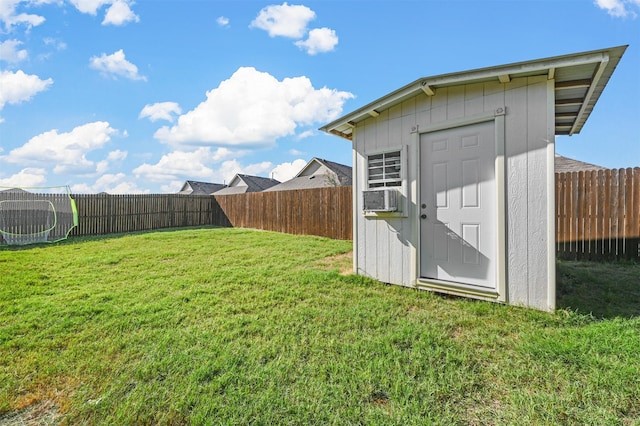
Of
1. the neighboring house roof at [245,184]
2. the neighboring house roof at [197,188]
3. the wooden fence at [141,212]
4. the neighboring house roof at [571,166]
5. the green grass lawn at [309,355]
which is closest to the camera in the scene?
the green grass lawn at [309,355]

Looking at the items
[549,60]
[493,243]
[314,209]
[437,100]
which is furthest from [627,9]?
[314,209]

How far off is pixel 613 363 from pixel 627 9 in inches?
230

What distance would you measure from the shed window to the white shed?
0.6 inches

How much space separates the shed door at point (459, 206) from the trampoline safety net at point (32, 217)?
36.0 feet

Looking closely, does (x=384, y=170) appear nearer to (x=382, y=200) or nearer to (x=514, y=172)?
(x=382, y=200)

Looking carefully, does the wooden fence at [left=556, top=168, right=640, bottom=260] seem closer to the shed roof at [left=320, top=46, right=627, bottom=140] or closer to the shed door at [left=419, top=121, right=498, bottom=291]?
the shed roof at [left=320, top=46, right=627, bottom=140]

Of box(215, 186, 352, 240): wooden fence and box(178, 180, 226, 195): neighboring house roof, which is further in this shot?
box(178, 180, 226, 195): neighboring house roof

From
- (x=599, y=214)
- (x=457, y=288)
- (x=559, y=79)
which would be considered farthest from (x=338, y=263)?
(x=599, y=214)

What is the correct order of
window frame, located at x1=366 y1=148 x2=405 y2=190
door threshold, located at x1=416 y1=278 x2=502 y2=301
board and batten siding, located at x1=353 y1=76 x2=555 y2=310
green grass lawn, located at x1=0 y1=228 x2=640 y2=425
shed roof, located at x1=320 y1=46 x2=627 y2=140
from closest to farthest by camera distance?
green grass lawn, located at x1=0 y1=228 x2=640 y2=425, shed roof, located at x1=320 y1=46 x2=627 y2=140, board and batten siding, located at x1=353 y1=76 x2=555 y2=310, door threshold, located at x1=416 y1=278 x2=502 y2=301, window frame, located at x1=366 y1=148 x2=405 y2=190

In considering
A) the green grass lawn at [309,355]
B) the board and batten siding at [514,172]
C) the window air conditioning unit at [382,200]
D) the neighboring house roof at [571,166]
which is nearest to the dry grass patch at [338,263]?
the green grass lawn at [309,355]

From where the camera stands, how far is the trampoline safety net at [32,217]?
27.9ft

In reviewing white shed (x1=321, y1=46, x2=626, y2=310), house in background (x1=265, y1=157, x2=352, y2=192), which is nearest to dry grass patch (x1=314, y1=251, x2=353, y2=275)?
white shed (x1=321, y1=46, x2=626, y2=310)

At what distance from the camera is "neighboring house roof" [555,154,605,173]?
10.1m

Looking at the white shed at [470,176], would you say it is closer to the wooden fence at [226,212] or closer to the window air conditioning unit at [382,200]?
the window air conditioning unit at [382,200]
